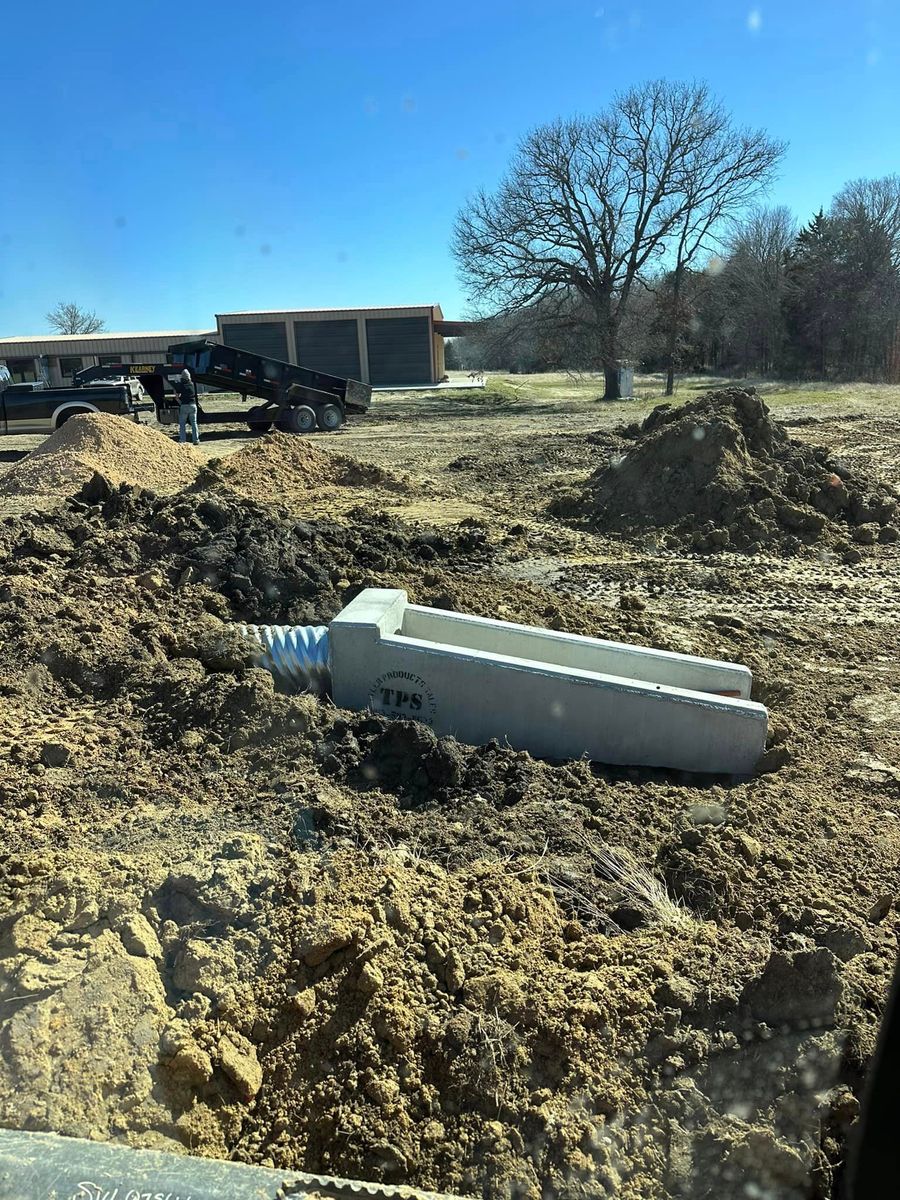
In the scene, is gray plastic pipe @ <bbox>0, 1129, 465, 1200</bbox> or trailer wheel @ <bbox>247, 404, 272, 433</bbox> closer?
gray plastic pipe @ <bbox>0, 1129, 465, 1200</bbox>

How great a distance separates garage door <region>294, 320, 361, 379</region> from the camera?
142 feet

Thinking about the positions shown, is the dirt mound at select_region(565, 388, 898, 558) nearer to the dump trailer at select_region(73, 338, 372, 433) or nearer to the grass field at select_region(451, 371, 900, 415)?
the dump trailer at select_region(73, 338, 372, 433)

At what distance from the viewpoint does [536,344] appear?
108ft

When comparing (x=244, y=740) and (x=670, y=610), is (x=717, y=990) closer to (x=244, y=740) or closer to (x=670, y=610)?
(x=244, y=740)

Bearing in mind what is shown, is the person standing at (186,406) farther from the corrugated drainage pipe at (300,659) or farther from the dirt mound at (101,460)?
the corrugated drainage pipe at (300,659)

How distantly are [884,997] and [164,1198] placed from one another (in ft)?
7.55

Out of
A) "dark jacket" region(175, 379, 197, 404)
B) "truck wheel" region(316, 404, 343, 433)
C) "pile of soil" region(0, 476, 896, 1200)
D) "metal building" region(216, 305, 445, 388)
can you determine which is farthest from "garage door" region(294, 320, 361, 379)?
"pile of soil" region(0, 476, 896, 1200)

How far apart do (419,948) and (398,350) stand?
144 feet

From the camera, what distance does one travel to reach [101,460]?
1412cm

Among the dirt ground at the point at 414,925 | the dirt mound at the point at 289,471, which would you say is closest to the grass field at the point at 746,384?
the dirt mound at the point at 289,471

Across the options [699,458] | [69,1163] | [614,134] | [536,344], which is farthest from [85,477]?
[614,134]

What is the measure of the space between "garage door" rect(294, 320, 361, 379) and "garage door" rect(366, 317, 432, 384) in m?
0.91

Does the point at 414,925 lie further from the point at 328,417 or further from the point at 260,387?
the point at 328,417

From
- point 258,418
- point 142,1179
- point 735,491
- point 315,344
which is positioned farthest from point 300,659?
point 315,344
